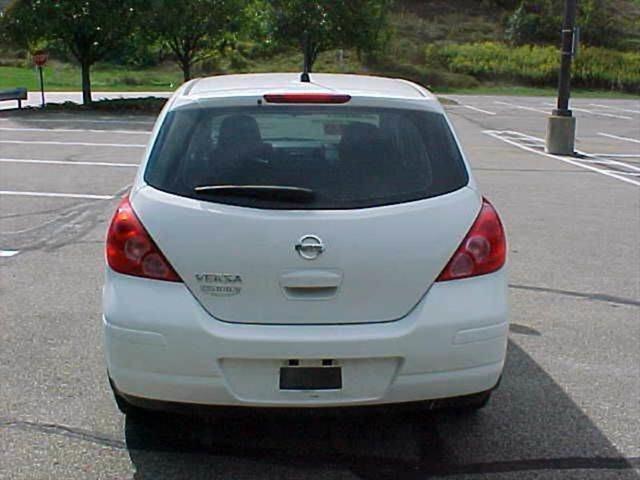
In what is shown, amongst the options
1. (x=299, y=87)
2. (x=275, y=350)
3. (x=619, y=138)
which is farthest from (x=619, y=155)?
(x=275, y=350)

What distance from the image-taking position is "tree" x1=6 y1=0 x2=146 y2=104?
87.9 ft

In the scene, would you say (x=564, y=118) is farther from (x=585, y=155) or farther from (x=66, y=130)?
(x=66, y=130)

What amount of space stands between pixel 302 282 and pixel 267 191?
0.42m

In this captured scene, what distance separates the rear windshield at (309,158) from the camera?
3.80 meters

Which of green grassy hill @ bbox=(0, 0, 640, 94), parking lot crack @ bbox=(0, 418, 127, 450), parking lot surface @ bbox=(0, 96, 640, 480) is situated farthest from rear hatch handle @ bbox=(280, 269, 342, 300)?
green grassy hill @ bbox=(0, 0, 640, 94)

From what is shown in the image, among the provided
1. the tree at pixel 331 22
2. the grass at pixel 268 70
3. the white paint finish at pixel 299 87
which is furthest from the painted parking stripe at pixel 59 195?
the grass at pixel 268 70

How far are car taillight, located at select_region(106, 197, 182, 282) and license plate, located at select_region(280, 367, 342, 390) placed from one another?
1.96 ft

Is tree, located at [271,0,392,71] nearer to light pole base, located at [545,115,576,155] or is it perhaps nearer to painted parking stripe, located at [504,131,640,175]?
painted parking stripe, located at [504,131,640,175]

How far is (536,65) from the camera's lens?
55.0 m

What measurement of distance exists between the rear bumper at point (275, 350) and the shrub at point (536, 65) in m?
50.9

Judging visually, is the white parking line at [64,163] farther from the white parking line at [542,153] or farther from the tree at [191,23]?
the tree at [191,23]

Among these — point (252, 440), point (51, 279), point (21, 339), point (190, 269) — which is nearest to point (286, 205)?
point (190, 269)

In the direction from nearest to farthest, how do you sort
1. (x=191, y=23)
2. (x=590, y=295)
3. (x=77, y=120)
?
1. (x=590, y=295)
2. (x=77, y=120)
3. (x=191, y=23)

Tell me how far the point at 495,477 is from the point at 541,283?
12.3 ft
